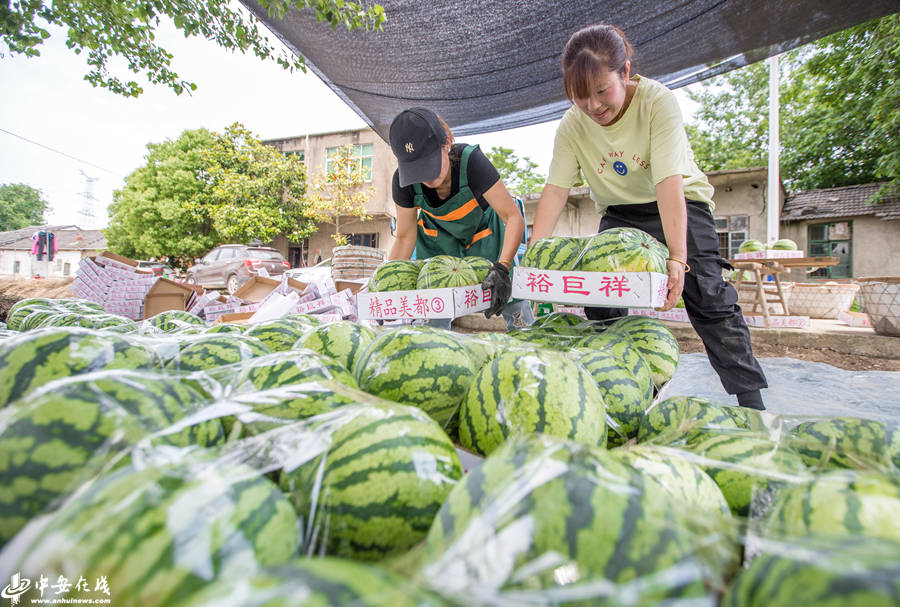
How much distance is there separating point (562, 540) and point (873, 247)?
22.0 metres

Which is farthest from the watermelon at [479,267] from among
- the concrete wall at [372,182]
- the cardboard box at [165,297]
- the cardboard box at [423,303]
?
the concrete wall at [372,182]

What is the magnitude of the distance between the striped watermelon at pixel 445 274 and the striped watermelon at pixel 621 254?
0.73 meters

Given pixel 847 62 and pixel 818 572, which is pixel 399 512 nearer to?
pixel 818 572

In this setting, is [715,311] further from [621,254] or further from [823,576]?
[823,576]

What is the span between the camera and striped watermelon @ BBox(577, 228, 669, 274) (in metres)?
1.91

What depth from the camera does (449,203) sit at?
3.22 m

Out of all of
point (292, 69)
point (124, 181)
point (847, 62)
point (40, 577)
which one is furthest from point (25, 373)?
point (124, 181)

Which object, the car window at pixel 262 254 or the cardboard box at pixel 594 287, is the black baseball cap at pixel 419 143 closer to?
the cardboard box at pixel 594 287

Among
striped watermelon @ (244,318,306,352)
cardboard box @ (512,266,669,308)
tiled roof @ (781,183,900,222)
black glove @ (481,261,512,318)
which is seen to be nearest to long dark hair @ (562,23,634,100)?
cardboard box @ (512,266,669,308)

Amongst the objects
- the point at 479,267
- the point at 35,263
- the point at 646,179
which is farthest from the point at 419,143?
the point at 35,263

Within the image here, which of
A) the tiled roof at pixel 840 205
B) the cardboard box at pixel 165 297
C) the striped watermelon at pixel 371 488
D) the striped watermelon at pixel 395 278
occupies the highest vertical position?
the tiled roof at pixel 840 205

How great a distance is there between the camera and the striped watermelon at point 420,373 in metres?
1.13

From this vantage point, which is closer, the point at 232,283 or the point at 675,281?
the point at 675,281

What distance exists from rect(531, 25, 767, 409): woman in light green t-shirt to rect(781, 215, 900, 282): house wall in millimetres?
16626
